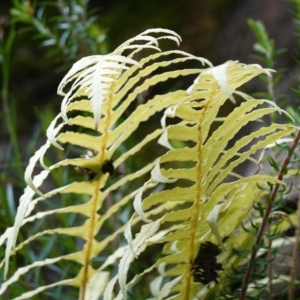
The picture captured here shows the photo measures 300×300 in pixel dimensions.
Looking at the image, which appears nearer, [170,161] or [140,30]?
[170,161]

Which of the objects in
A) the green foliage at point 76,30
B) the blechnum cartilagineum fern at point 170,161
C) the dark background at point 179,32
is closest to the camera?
the blechnum cartilagineum fern at point 170,161

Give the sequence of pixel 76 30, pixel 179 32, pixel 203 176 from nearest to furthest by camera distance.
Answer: pixel 203 176, pixel 76 30, pixel 179 32

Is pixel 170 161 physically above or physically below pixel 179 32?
above

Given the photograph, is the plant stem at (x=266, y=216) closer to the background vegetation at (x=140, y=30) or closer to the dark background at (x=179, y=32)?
the background vegetation at (x=140, y=30)

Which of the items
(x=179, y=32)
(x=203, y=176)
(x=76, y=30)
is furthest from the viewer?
(x=179, y=32)

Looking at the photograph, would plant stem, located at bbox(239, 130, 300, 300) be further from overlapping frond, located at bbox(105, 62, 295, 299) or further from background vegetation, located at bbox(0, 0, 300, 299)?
background vegetation, located at bbox(0, 0, 300, 299)

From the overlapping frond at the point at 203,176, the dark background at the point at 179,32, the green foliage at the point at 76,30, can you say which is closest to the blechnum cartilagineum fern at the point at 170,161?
the overlapping frond at the point at 203,176

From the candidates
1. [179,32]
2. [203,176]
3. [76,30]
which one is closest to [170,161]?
[203,176]

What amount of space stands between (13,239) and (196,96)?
0.56ft

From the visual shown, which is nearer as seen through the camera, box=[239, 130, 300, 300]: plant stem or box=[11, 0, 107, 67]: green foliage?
box=[239, 130, 300, 300]: plant stem

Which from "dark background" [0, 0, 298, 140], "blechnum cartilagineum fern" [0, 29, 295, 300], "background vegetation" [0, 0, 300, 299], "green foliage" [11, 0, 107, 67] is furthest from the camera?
"dark background" [0, 0, 298, 140]

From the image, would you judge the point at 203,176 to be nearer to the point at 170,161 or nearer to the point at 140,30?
the point at 170,161

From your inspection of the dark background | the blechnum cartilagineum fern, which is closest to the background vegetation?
the dark background

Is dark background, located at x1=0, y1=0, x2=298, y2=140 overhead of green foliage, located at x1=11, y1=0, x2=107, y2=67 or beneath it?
beneath
